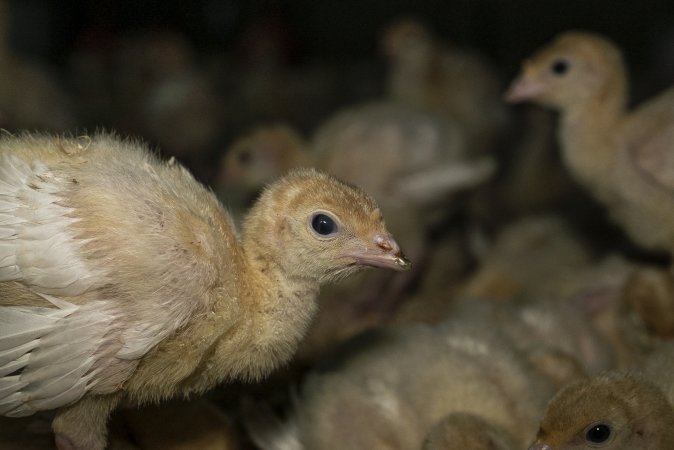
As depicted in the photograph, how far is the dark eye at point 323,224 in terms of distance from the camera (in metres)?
1.86

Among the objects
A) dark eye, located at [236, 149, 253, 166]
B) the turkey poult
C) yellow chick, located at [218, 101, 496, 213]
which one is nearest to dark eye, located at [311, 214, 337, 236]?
the turkey poult

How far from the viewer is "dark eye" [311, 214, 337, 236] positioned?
6.09 feet

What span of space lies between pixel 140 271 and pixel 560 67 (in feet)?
7.04

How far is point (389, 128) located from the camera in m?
3.76

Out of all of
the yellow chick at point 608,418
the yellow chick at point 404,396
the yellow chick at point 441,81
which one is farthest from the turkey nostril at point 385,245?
the yellow chick at point 441,81

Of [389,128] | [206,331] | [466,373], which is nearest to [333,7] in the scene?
[389,128]

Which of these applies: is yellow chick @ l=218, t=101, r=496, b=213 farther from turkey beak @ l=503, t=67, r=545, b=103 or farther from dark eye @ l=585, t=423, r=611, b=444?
dark eye @ l=585, t=423, r=611, b=444

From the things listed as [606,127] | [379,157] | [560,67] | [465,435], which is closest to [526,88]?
[560,67]

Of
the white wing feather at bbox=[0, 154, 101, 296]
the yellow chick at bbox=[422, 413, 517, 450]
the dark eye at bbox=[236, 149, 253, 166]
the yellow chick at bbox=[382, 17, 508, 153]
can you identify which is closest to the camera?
the white wing feather at bbox=[0, 154, 101, 296]

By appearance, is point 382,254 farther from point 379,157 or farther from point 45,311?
point 379,157

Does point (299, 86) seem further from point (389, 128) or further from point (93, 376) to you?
point (93, 376)

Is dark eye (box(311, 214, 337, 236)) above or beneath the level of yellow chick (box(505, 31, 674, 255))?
beneath

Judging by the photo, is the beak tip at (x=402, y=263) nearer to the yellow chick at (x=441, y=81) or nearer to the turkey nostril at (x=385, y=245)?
the turkey nostril at (x=385, y=245)

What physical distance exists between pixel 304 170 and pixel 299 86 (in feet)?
13.0
